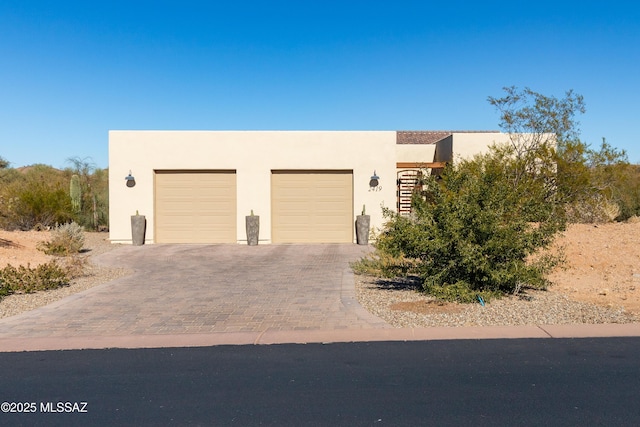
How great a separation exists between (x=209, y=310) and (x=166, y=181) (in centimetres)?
1248

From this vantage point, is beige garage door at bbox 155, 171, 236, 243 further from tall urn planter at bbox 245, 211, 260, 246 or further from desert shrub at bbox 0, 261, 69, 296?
desert shrub at bbox 0, 261, 69, 296

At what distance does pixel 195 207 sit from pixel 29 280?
10.0m

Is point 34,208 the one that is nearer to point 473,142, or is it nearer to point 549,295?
point 473,142

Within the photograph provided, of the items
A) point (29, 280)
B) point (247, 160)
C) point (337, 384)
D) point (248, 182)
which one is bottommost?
point (337, 384)

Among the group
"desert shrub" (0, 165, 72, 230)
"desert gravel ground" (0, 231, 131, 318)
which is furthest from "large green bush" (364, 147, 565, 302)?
"desert shrub" (0, 165, 72, 230)

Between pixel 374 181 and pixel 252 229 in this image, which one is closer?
pixel 252 229

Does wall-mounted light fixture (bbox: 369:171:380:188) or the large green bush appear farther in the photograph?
wall-mounted light fixture (bbox: 369:171:380:188)

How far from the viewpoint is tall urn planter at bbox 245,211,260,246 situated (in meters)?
19.6

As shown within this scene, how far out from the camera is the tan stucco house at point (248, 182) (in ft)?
65.5

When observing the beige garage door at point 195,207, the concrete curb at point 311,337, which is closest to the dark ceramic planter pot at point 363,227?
the beige garage door at point 195,207

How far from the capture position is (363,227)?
19656 mm

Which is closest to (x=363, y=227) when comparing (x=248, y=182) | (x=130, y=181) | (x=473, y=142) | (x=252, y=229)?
(x=252, y=229)

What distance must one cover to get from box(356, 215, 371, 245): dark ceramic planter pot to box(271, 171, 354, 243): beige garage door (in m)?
0.62

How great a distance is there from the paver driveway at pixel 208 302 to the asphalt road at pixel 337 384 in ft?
3.60
